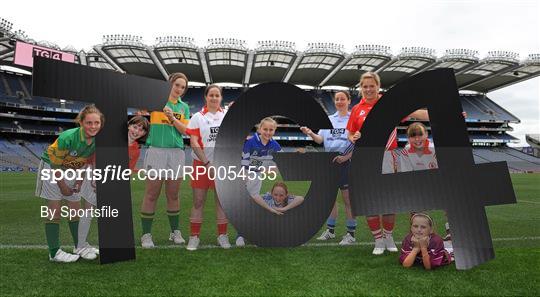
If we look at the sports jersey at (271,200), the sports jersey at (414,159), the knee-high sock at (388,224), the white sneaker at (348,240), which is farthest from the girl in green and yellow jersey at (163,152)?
the sports jersey at (414,159)

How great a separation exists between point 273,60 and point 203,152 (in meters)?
30.1

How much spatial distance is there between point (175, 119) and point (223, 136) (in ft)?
2.08

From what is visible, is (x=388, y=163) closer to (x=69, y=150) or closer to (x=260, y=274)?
(x=260, y=274)

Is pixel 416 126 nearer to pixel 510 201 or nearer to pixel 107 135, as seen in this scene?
pixel 510 201

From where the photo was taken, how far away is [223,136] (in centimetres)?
360

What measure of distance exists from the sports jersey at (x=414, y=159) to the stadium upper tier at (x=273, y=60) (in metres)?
27.6

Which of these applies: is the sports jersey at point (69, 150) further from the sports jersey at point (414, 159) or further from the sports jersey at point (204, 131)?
the sports jersey at point (414, 159)

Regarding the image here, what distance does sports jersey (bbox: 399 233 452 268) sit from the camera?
310 cm

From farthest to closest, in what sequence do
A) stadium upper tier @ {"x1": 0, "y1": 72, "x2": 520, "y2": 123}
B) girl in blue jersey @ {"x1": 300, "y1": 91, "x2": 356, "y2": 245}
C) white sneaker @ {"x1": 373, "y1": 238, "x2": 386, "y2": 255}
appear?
stadium upper tier @ {"x1": 0, "y1": 72, "x2": 520, "y2": 123}, girl in blue jersey @ {"x1": 300, "y1": 91, "x2": 356, "y2": 245}, white sneaker @ {"x1": 373, "y1": 238, "x2": 386, "y2": 255}

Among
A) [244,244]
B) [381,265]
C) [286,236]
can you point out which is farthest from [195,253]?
[381,265]

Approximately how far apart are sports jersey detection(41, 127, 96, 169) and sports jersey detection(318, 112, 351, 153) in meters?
2.60

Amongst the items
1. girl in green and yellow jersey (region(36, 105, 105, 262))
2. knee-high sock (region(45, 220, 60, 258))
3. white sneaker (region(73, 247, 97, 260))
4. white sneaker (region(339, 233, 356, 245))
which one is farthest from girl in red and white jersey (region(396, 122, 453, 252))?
knee-high sock (region(45, 220, 60, 258))

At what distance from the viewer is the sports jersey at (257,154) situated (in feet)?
13.6
